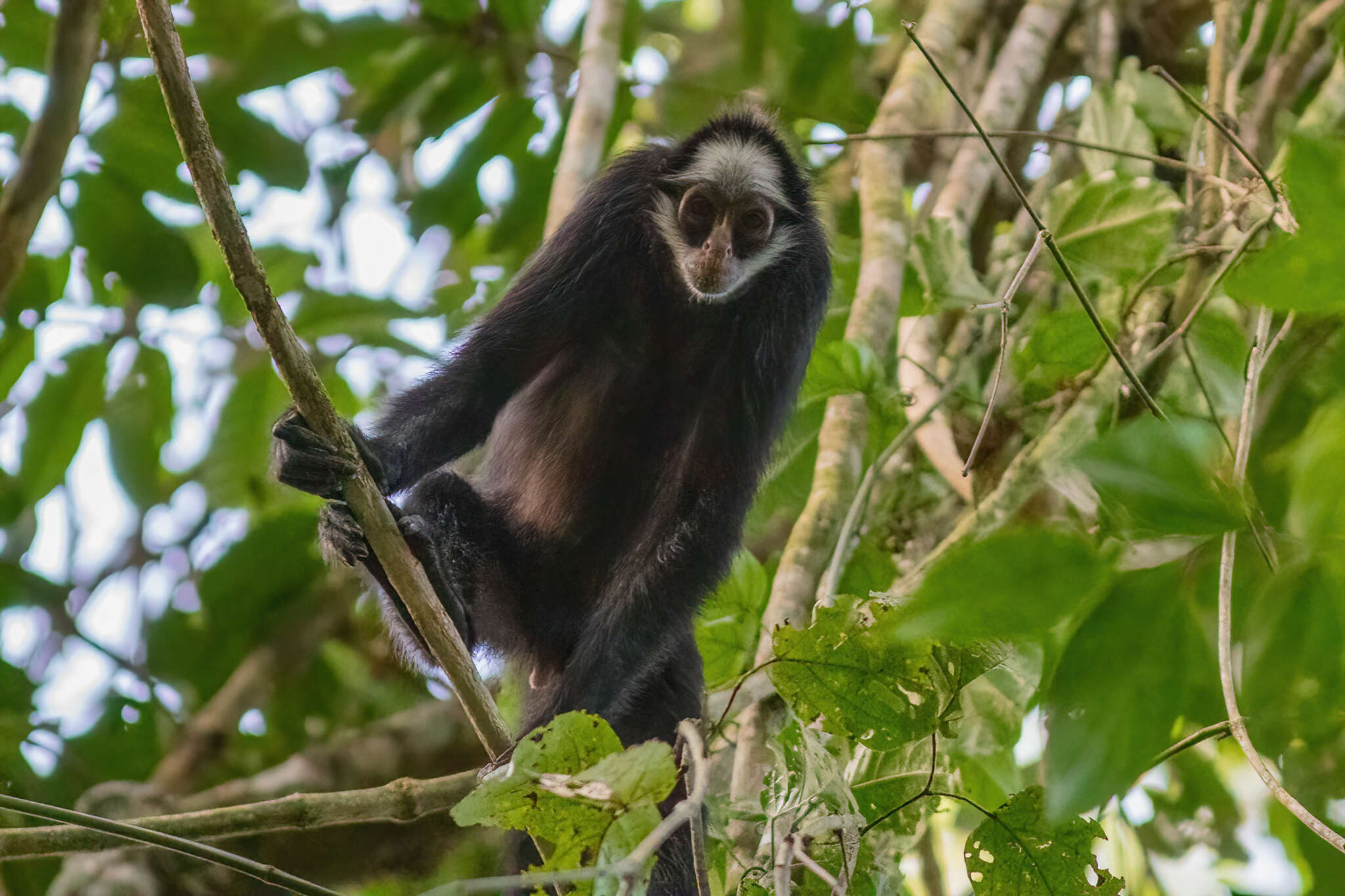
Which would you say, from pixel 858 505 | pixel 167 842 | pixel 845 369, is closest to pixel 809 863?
pixel 167 842

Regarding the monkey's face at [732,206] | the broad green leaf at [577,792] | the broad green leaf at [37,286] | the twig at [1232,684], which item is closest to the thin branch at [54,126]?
the broad green leaf at [37,286]

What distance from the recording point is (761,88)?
4859mm

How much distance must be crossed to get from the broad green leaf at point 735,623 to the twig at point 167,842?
1556 millimetres

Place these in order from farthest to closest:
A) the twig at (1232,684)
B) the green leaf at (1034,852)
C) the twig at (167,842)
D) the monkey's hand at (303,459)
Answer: the monkey's hand at (303,459)
the green leaf at (1034,852)
the twig at (167,842)
the twig at (1232,684)

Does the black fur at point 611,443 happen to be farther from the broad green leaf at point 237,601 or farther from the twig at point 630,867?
the twig at point 630,867

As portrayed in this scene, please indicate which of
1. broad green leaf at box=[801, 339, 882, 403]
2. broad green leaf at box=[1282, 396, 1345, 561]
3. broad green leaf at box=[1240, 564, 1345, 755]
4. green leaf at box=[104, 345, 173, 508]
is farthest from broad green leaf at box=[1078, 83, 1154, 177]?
green leaf at box=[104, 345, 173, 508]

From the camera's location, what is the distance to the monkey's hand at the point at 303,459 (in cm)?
247

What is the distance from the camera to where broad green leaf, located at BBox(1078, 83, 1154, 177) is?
407cm

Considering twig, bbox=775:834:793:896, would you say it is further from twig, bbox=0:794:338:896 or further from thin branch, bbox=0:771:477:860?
thin branch, bbox=0:771:477:860

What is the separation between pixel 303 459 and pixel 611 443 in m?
1.32

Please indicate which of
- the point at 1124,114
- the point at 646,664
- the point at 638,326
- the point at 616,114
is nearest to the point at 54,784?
the point at 646,664

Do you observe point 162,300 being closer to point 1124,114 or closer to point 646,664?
point 646,664

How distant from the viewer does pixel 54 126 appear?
3082 mm

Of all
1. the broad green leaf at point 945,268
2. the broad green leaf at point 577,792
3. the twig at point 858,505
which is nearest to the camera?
the broad green leaf at point 577,792
